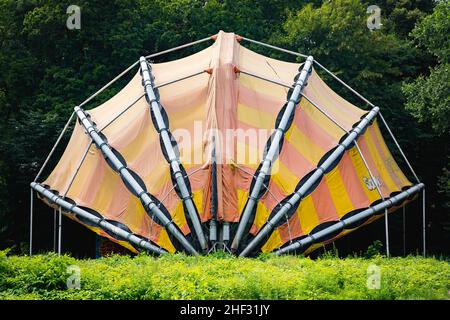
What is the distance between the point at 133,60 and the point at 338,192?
14340mm

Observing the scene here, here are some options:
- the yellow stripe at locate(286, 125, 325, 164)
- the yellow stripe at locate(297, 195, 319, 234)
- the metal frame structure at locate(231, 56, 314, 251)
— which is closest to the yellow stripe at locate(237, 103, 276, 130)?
the metal frame structure at locate(231, 56, 314, 251)

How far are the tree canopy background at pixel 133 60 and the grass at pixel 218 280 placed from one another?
12103mm

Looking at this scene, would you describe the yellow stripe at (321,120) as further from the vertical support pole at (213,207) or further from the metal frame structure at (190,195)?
the vertical support pole at (213,207)

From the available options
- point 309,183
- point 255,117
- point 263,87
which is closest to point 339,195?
point 309,183

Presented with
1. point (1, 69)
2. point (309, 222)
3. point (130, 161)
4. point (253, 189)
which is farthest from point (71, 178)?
point (1, 69)

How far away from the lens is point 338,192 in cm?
2042

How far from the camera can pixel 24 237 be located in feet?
99.2

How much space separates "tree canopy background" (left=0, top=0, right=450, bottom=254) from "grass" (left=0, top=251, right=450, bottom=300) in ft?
39.7

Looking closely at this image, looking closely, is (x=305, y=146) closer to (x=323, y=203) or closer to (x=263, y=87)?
(x=323, y=203)

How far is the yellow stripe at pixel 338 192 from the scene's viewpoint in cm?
2030

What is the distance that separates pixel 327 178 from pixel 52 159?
12.6 meters
